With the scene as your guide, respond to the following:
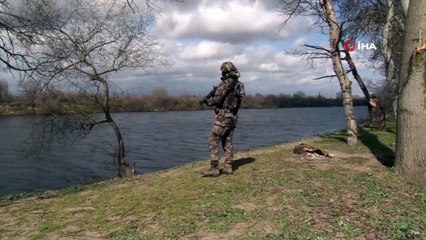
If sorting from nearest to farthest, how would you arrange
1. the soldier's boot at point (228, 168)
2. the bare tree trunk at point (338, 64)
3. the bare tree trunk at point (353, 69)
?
the soldier's boot at point (228, 168) → the bare tree trunk at point (338, 64) → the bare tree trunk at point (353, 69)

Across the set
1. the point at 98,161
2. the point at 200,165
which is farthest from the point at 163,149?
the point at 200,165

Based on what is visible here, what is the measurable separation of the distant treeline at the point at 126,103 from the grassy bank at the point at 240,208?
4439 millimetres

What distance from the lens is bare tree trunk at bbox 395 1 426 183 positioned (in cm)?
800

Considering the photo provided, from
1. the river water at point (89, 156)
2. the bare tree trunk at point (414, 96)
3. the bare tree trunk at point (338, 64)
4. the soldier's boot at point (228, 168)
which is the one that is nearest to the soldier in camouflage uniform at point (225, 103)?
the soldier's boot at point (228, 168)

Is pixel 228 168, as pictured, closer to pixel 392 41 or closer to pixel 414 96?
pixel 414 96

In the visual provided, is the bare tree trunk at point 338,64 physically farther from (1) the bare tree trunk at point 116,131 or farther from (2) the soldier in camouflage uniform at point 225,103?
(1) the bare tree trunk at point 116,131

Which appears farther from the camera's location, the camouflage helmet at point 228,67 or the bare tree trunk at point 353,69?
the bare tree trunk at point 353,69

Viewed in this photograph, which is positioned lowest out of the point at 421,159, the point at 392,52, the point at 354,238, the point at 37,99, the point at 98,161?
the point at 98,161

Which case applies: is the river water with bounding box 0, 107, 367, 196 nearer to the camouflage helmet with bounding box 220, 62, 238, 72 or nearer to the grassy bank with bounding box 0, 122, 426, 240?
the grassy bank with bounding box 0, 122, 426, 240

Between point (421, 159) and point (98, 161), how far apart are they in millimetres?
20980

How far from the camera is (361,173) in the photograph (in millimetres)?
8828

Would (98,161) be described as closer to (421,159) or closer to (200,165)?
(200,165)

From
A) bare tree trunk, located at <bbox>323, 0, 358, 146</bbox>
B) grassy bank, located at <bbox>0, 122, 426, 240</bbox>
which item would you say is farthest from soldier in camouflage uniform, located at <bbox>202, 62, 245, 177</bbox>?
bare tree trunk, located at <bbox>323, 0, 358, 146</bbox>

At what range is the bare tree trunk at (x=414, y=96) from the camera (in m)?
8.00
